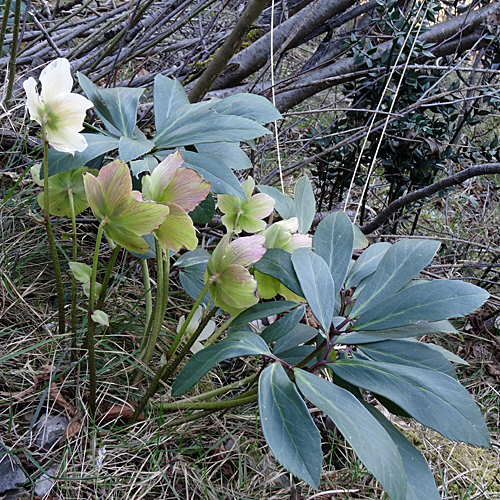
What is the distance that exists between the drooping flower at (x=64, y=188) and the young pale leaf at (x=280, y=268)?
0.34 metres

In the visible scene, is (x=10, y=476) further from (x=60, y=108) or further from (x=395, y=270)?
(x=395, y=270)

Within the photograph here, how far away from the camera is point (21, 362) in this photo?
92 centimetres

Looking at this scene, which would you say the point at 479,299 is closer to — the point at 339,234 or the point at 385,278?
the point at 385,278

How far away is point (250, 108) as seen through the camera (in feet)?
2.75

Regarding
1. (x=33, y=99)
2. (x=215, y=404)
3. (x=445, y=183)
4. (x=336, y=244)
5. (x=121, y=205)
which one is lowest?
(x=215, y=404)

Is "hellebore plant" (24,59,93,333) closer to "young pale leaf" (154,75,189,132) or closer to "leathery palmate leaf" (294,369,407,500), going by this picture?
"young pale leaf" (154,75,189,132)

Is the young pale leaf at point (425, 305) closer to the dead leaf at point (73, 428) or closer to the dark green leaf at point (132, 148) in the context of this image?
the dark green leaf at point (132, 148)

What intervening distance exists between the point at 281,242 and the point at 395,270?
0.19 meters

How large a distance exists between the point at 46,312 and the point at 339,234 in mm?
732

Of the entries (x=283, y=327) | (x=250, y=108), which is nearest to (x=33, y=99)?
(x=250, y=108)

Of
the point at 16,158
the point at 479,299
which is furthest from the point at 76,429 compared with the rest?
the point at 16,158

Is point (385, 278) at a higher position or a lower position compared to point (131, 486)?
higher

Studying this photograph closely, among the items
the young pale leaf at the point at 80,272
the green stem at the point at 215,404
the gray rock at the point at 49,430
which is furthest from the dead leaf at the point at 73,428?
the young pale leaf at the point at 80,272

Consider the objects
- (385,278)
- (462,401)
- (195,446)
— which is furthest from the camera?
(195,446)
